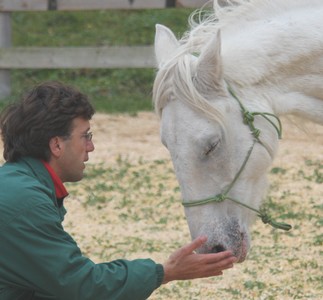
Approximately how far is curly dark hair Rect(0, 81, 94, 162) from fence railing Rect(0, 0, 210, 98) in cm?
722

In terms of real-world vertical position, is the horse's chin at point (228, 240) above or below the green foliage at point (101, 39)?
above

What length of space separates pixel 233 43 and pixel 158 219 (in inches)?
127

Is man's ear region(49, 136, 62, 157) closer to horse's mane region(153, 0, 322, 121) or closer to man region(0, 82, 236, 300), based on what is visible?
man region(0, 82, 236, 300)

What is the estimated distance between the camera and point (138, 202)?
7879mm

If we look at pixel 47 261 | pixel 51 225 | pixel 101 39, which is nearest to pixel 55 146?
pixel 51 225

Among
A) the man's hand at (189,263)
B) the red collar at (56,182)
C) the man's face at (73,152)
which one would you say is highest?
the man's face at (73,152)

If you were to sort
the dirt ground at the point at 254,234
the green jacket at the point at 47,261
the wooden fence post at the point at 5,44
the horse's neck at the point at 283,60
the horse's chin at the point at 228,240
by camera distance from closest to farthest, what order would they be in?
the green jacket at the point at 47,261
the horse's chin at the point at 228,240
the horse's neck at the point at 283,60
the dirt ground at the point at 254,234
the wooden fence post at the point at 5,44

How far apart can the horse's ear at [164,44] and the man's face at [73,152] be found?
0.70m

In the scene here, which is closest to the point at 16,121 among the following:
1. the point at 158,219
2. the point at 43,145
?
the point at 43,145

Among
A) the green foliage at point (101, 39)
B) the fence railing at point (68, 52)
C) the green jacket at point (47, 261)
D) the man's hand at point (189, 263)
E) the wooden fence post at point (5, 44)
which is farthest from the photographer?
the green foliage at point (101, 39)

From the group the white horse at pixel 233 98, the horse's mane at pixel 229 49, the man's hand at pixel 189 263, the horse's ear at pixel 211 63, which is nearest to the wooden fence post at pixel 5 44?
the horse's mane at pixel 229 49

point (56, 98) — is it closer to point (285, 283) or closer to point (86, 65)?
point (285, 283)

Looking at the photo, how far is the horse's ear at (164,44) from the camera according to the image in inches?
177

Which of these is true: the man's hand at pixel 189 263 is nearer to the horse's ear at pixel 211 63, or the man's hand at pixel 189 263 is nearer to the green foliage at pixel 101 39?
the horse's ear at pixel 211 63
